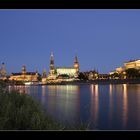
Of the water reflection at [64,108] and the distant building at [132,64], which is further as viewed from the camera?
the distant building at [132,64]

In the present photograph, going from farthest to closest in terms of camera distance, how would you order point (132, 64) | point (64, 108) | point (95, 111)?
point (132, 64) < point (64, 108) < point (95, 111)

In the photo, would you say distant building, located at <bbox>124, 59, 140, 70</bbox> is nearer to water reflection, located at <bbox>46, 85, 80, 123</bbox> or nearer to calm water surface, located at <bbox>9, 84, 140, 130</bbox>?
water reflection, located at <bbox>46, 85, 80, 123</bbox>

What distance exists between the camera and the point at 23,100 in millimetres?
3500

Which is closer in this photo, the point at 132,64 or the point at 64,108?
the point at 64,108

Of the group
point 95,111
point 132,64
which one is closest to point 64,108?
point 95,111

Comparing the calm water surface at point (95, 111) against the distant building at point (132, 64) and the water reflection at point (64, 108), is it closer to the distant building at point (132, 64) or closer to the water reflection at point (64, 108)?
the water reflection at point (64, 108)

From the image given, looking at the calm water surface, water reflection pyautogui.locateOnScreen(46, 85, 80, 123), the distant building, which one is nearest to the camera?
the calm water surface

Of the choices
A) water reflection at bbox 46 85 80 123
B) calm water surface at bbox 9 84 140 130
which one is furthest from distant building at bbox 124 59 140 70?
calm water surface at bbox 9 84 140 130

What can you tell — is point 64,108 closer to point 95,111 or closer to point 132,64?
point 95,111

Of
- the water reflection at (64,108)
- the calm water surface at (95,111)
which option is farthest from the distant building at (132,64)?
the calm water surface at (95,111)

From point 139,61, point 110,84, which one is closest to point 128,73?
point 110,84
